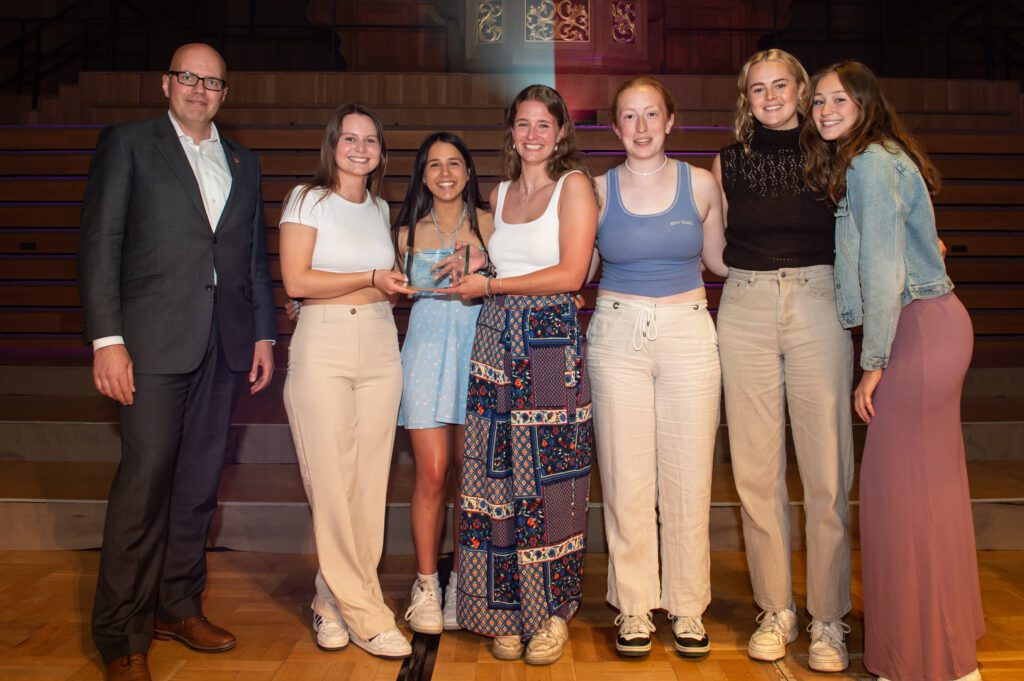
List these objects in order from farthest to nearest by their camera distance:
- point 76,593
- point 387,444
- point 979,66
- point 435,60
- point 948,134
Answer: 1. point 979,66
2. point 435,60
3. point 948,134
4. point 76,593
5. point 387,444

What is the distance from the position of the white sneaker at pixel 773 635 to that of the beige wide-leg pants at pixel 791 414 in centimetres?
5

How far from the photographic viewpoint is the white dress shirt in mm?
2344

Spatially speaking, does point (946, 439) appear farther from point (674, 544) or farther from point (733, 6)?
point (733, 6)

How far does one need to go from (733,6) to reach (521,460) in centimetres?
727

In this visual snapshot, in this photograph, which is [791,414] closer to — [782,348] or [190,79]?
[782,348]

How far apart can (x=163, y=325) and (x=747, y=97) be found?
168cm

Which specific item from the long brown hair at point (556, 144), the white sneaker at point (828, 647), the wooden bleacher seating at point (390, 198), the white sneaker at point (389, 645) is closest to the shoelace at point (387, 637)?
the white sneaker at point (389, 645)

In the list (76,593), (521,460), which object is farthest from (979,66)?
(76,593)

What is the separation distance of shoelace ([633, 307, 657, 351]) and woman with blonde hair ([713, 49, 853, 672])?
0.72 feet

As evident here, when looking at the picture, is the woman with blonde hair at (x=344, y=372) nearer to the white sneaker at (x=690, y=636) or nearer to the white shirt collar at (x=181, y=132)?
the white shirt collar at (x=181, y=132)

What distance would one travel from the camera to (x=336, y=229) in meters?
2.36

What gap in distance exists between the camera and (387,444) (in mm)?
2453

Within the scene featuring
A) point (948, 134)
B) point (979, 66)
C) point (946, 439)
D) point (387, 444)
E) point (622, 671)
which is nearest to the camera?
point (946, 439)

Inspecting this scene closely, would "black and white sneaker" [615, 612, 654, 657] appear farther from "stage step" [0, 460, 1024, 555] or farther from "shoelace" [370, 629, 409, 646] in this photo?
"stage step" [0, 460, 1024, 555]
